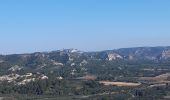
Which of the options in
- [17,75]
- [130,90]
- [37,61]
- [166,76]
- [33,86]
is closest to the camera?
[130,90]

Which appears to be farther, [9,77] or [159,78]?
[159,78]

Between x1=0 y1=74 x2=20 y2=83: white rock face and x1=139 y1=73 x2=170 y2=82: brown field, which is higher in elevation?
x1=0 y1=74 x2=20 y2=83: white rock face

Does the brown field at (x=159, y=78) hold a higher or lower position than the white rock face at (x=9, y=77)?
lower

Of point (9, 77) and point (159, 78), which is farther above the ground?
point (9, 77)

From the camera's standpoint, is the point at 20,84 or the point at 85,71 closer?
the point at 20,84

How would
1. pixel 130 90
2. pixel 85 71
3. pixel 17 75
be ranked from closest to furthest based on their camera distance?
pixel 130 90
pixel 17 75
pixel 85 71

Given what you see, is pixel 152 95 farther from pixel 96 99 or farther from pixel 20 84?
pixel 20 84

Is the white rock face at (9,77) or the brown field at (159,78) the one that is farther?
the brown field at (159,78)

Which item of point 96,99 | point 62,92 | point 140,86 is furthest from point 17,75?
point 96,99

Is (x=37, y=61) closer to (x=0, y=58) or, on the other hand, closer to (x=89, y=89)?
(x=0, y=58)

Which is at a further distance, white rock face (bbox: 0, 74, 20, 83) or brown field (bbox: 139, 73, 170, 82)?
brown field (bbox: 139, 73, 170, 82)

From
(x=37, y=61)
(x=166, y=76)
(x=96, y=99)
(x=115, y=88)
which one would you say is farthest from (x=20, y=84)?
(x=37, y=61)
